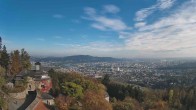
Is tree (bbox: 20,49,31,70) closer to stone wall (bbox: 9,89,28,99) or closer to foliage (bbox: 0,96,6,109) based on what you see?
stone wall (bbox: 9,89,28,99)

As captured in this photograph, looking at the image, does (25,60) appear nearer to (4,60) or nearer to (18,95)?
(4,60)

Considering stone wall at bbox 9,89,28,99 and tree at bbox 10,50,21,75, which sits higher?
tree at bbox 10,50,21,75

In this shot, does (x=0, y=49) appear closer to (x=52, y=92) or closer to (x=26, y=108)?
(x=52, y=92)

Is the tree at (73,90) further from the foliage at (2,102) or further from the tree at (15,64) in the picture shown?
the tree at (15,64)

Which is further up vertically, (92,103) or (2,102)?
(2,102)

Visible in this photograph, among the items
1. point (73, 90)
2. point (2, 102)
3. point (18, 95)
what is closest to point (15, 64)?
point (73, 90)

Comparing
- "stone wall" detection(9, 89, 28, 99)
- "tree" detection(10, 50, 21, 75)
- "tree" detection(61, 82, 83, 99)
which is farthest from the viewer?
"tree" detection(10, 50, 21, 75)

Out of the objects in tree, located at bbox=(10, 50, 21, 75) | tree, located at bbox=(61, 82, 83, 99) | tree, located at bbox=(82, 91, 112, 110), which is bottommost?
tree, located at bbox=(82, 91, 112, 110)

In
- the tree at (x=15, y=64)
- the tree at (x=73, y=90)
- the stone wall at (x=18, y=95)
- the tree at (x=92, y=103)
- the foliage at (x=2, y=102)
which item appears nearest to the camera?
the foliage at (x=2, y=102)

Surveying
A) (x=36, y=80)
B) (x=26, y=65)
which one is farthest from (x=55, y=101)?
(x=26, y=65)

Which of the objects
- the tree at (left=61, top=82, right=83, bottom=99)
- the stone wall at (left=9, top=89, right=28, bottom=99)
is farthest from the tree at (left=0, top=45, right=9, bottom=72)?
the stone wall at (left=9, top=89, right=28, bottom=99)

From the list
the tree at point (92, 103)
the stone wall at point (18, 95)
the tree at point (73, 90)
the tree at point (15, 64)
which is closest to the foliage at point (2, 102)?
the stone wall at point (18, 95)

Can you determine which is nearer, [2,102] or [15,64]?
[2,102]

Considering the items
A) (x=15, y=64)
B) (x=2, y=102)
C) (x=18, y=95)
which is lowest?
(x=18, y=95)
